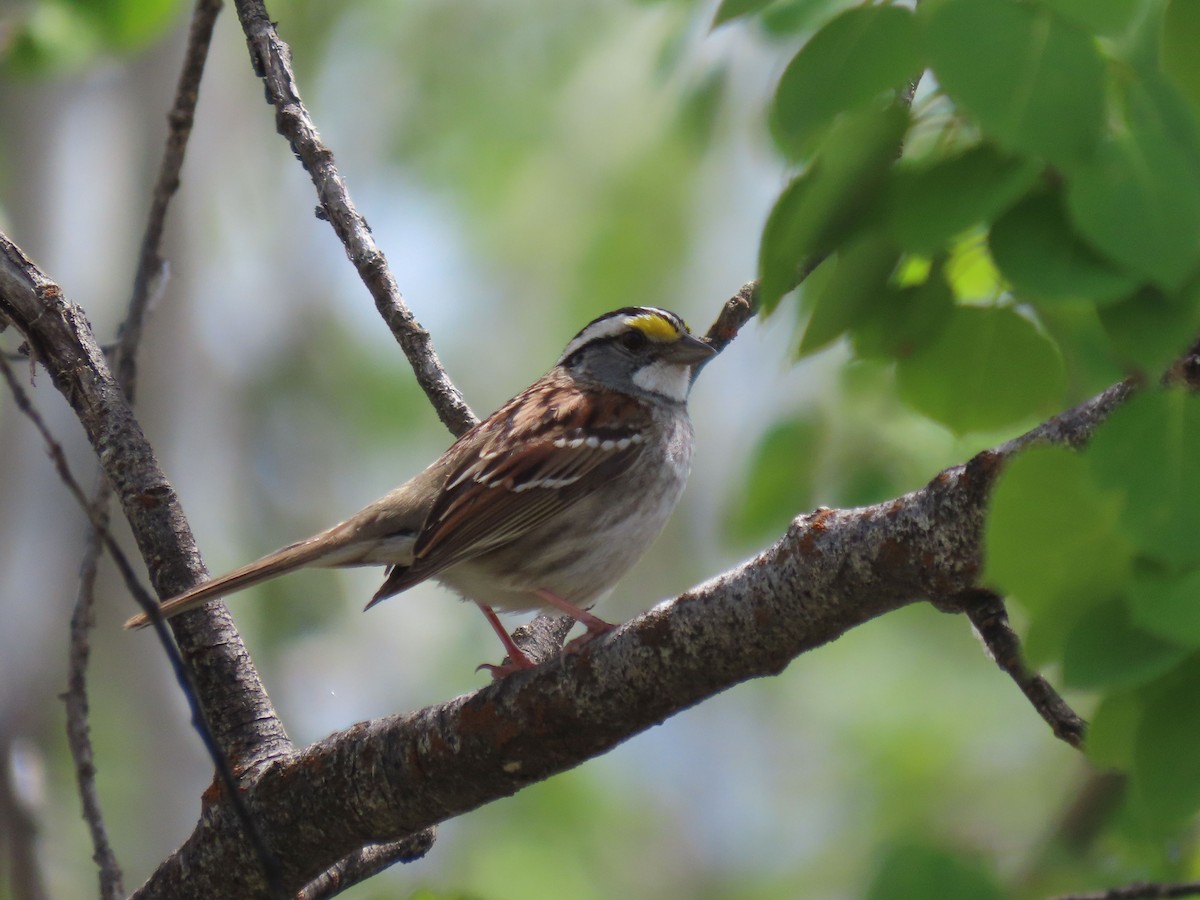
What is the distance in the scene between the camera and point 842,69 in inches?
53.8

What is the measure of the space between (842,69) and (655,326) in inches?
162

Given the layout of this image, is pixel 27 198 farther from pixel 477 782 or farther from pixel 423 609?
pixel 477 782

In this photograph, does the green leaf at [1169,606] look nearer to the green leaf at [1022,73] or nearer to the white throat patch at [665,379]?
the green leaf at [1022,73]

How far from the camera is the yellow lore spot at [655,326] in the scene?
5445 mm

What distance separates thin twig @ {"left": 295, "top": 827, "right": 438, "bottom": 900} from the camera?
313cm

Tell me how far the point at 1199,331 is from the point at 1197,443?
148 millimetres

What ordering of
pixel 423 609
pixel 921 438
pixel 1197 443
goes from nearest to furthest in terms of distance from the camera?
pixel 1197 443 < pixel 921 438 < pixel 423 609

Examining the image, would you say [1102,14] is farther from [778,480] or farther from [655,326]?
[655,326]

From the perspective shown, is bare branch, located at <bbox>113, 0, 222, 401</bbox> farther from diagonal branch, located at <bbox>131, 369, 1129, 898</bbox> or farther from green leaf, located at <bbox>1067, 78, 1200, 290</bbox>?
green leaf, located at <bbox>1067, 78, 1200, 290</bbox>

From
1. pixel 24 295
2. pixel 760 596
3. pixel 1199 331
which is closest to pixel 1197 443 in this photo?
pixel 1199 331

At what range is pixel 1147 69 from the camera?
52.6 inches

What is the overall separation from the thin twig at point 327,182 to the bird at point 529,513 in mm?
546

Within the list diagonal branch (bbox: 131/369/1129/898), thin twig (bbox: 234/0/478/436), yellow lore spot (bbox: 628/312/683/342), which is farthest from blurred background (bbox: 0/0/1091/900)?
diagonal branch (bbox: 131/369/1129/898)

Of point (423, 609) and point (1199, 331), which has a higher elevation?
point (423, 609)
